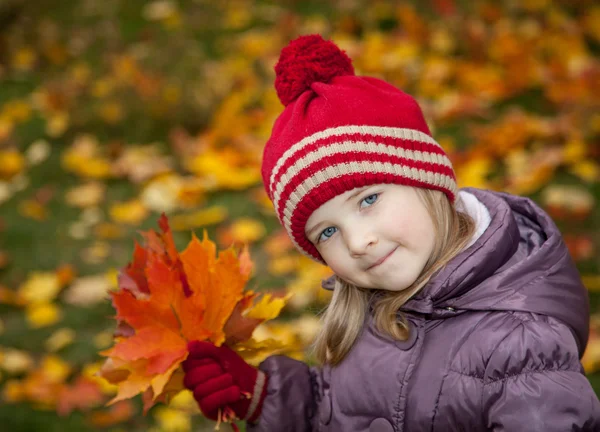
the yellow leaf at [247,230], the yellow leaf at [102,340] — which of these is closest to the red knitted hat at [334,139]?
the yellow leaf at [102,340]

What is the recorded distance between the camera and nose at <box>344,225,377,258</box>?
5.50 ft

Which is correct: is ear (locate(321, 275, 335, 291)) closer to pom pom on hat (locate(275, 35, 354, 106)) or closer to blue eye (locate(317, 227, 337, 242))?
blue eye (locate(317, 227, 337, 242))

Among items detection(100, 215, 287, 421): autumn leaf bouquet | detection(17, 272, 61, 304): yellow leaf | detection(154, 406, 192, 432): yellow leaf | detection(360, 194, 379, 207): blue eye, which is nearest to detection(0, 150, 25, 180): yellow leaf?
detection(17, 272, 61, 304): yellow leaf

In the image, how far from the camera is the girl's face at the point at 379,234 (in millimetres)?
1699

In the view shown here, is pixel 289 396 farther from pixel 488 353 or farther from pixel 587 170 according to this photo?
pixel 587 170

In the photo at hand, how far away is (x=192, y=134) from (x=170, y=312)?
10.1ft

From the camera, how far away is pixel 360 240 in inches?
66.2

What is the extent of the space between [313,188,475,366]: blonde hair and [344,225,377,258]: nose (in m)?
0.19

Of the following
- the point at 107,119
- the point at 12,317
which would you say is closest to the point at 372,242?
the point at 12,317

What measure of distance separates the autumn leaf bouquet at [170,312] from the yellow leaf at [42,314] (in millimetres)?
1688

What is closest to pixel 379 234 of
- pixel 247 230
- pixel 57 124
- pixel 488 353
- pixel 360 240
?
pixel 360 240

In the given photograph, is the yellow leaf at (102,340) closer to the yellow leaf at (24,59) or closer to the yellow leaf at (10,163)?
the yellow leaf at (10,163)

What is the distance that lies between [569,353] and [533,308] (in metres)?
0.13

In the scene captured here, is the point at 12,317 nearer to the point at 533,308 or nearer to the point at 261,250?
the point at 261,250
